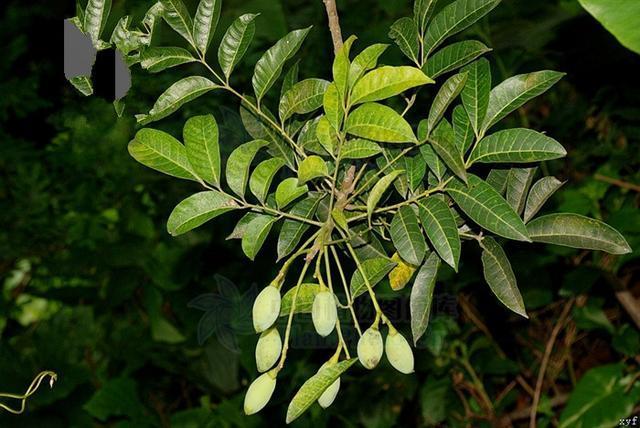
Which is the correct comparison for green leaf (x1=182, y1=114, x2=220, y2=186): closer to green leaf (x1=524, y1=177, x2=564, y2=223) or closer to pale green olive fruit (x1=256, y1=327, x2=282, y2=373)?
pale green olive fruit (x1=256, y1=327, x2=282, y2=373)

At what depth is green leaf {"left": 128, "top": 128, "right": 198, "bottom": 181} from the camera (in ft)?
1.89

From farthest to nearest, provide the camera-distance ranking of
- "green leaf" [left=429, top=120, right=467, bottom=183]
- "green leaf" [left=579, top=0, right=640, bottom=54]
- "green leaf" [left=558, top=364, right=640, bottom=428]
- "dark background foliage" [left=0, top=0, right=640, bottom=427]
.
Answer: "dark background foliage" [left=0, top=0, right=640, bottom=427] < "green leaf" [left=558, top=364, right=640, bottom=428] < "green leaf" [left=429, top=120, right=467, bottom=183] < "green leaf" [left=579, top=0, right=640, bottom=54]

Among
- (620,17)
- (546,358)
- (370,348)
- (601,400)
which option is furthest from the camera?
(546,358)

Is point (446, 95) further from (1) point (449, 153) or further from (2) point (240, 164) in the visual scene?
(2) point (240, 164)

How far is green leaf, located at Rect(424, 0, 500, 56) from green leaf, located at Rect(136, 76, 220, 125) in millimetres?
150

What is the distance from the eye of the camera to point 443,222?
1.84 feet

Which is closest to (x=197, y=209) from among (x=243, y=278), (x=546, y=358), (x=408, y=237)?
(x=408, y=237)

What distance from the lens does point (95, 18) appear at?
2.01 ft

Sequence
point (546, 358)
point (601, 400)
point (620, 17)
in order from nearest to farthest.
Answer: point (620, 17) < point (601, 400) < point (546, 358)

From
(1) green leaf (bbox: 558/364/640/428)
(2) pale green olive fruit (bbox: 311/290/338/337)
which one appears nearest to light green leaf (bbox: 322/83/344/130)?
(2) pale green olive fruit (bbox: 311/290/338/337)

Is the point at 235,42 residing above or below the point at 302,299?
above

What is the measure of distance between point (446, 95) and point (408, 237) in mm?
94

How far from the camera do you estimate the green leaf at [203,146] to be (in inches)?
23.0

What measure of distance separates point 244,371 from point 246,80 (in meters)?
0.55
